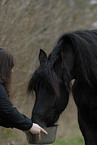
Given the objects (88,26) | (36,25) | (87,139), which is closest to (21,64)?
(36,25)

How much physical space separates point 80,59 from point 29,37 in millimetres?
4078

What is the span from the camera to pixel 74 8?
32.3 ft

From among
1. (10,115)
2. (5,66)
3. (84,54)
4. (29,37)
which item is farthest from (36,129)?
(29,37)

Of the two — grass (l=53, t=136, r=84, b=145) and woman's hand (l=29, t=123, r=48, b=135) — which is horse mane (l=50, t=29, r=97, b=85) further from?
grass (l=53, t=136, r=84, b=145)

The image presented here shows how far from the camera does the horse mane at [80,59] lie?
10.3 feet

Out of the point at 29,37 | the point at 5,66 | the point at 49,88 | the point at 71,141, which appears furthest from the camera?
the point at 71,141

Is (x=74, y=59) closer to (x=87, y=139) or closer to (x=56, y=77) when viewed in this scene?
(x=56, y=77)

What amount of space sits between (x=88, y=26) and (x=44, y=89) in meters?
7.35

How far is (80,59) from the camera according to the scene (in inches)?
125

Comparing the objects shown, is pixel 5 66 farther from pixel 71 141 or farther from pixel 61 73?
pixel 71 141

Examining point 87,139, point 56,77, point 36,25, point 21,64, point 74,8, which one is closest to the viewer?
point 56,77

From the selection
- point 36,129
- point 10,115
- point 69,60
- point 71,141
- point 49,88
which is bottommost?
point 71,141

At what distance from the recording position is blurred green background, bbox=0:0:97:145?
595 cm

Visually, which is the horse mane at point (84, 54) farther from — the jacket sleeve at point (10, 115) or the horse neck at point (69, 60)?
the jacket sleeve at point (10, 115)
